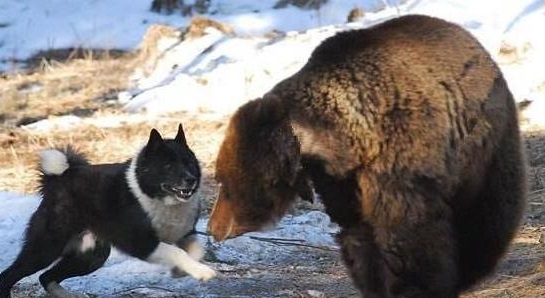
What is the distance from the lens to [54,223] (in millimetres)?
7250

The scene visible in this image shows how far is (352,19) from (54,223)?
9.21 meters

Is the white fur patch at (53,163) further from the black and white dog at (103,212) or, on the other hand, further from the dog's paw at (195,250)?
the dog's paw at (195,250)

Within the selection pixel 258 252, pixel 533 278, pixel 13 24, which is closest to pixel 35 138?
pixel 258 252

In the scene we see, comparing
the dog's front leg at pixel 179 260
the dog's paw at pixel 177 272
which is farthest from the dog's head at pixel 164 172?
the dog's paw at pixel 177 272

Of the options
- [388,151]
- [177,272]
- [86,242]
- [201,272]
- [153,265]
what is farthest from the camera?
[153,265]

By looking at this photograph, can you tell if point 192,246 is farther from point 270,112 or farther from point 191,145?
point 191,145

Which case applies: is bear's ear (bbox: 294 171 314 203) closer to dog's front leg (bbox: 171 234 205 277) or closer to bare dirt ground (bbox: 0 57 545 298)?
bare dirt ground (bbox: 0 57 545 298)

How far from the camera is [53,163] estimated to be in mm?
7332

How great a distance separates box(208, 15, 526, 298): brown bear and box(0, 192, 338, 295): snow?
6.28 feet

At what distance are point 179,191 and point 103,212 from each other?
53cm

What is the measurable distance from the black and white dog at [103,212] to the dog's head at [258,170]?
184cm

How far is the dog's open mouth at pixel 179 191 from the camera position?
707 cm

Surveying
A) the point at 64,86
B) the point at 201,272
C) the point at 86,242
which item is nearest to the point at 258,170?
the point at 201,272

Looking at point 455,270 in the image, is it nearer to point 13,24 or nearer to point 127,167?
point 127,167
